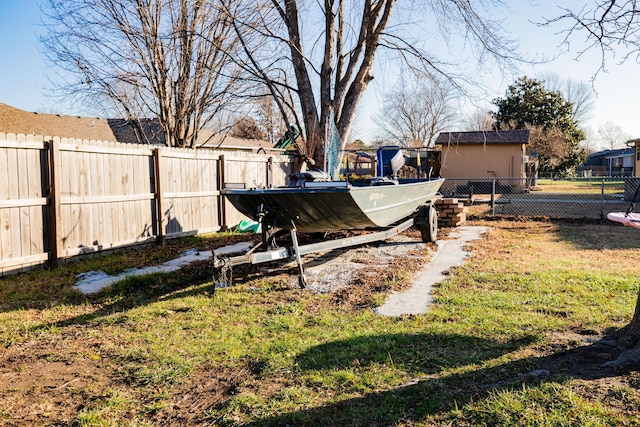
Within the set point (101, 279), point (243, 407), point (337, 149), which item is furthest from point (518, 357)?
point (337, 149)

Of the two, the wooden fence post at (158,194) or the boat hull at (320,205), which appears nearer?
the boat hull at (320,205)

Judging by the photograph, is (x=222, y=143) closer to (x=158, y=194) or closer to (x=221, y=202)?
(x=221, y=202)

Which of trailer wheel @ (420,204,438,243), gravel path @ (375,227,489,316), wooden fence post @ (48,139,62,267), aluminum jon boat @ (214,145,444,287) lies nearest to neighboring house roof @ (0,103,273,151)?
wooden fence post @ (48,139,62,267)

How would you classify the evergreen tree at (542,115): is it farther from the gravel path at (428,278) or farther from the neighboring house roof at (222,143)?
the gravel path at (428,278)

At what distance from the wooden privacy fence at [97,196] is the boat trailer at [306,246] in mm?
3248

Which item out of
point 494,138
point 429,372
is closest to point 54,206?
point 429,372

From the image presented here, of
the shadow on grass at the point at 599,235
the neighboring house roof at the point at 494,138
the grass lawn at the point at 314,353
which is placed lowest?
the grass lawn at the point at 314,353

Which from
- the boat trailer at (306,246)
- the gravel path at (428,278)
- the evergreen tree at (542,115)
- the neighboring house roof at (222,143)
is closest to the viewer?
the gravel path at (428,278)

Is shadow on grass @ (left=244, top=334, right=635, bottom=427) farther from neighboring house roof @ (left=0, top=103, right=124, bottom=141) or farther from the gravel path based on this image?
neighboring house roof @ (left=0, top=103, right=124, bottom=141)

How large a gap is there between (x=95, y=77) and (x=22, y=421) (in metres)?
13.9

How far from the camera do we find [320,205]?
5.88m

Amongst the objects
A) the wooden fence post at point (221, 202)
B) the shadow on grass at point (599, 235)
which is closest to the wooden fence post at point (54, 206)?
the wooden fence post at point (221, 202)

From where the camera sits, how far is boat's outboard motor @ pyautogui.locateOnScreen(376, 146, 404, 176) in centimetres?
938

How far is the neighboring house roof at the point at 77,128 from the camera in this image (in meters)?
20.2
